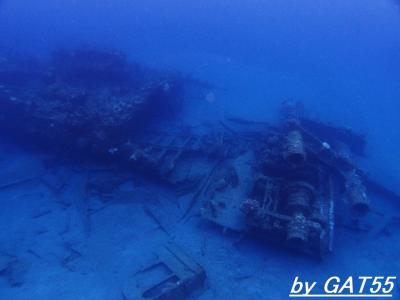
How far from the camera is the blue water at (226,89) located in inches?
332

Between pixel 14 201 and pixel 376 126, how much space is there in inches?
691

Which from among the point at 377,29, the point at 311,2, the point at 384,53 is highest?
the point at 311,2

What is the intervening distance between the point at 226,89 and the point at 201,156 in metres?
8.71

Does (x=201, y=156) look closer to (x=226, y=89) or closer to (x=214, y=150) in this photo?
(x=214, y=150)

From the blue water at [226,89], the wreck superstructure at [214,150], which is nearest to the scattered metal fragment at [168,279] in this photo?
the blue water at [226,89]

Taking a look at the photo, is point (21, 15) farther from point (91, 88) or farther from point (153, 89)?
point (153, 89)

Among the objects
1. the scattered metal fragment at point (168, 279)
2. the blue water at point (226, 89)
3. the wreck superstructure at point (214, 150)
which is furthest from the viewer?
the wreck superstructure at point (214, 150)

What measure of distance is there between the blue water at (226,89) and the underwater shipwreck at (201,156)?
0.59 metres

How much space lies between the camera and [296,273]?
8.53 m

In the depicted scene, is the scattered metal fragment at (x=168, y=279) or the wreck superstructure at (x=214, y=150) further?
the wreck superstructure at (x=214, y=150)

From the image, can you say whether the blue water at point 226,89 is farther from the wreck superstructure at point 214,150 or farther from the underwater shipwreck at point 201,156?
the wreck superstructure at point 214,150

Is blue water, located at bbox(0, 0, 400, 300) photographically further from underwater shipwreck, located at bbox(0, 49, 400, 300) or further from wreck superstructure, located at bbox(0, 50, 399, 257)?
wreck superstructure, located at bbox(0, 50, 399, 257)

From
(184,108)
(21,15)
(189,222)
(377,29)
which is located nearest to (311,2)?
(377,29)

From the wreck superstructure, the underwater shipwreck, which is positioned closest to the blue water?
the underwater shipwreck
